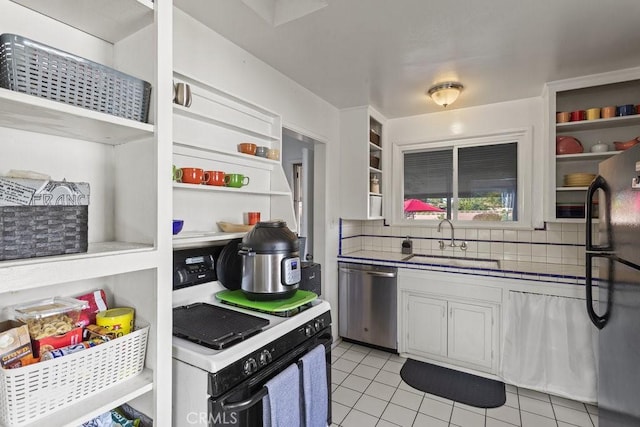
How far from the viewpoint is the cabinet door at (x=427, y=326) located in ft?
8.82

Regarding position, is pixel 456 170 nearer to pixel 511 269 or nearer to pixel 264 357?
pixel 511 269

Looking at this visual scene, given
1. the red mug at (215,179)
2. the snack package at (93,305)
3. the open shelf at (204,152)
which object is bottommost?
the snack package at (93,305)

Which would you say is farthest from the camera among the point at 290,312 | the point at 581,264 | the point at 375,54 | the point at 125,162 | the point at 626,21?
the point at 581,264

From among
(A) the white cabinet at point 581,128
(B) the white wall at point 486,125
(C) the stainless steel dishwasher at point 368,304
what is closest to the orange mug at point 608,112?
(A) the white cabinet at point 581,128

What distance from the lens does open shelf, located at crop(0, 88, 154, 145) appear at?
2.51 feet

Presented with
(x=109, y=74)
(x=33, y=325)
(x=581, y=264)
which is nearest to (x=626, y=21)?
(x=581, y=264)

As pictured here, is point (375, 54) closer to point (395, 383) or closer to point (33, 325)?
point (33, 325)

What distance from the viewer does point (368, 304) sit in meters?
2.99

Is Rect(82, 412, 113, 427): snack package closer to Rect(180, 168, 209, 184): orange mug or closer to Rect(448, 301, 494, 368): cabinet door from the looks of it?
Rect(180, 168, 209, 184): orange mug

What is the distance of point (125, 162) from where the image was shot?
113 centimetres

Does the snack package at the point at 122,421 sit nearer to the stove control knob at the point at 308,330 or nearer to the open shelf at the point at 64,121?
the stove control knob at the point at 308,330

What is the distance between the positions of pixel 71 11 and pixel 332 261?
8.34ft

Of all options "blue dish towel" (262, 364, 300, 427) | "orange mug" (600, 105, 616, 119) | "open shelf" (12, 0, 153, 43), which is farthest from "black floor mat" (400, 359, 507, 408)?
"open shelf" (12, 0, 153, 43)

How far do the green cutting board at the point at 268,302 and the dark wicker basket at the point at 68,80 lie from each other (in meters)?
0.95
